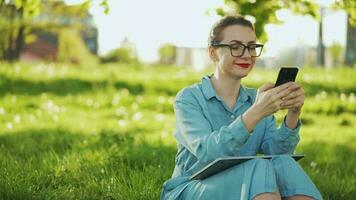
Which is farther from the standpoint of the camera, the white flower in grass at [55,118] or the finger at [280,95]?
the white flower in grass at [55,118]

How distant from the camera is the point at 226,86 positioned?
3.46m

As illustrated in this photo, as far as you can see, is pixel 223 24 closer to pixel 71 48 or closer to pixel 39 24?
pixel 39 24

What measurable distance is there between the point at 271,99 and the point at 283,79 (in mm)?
213

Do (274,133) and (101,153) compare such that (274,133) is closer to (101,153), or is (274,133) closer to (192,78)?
(101,153)

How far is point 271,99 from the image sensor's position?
2.97m

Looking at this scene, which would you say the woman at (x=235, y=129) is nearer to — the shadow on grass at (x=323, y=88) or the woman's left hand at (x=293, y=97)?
the woman's left hand at (x=293, y=97)

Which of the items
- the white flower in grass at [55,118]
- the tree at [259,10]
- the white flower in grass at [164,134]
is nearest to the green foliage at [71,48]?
the white flower in grass at [55,118]

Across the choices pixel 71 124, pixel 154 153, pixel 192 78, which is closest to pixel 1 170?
pixel 154 153

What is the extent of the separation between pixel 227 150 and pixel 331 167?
9.33ft

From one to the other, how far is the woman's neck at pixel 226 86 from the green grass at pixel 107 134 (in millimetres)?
885

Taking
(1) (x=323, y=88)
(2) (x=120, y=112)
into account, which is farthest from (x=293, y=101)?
(1) (x=323, y=88)

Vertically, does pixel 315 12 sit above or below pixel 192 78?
above

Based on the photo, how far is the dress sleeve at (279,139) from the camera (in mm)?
3416

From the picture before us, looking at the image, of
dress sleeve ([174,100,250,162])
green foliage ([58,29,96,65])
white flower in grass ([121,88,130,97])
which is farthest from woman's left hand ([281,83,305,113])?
green foliage ([58,29,96,65])
